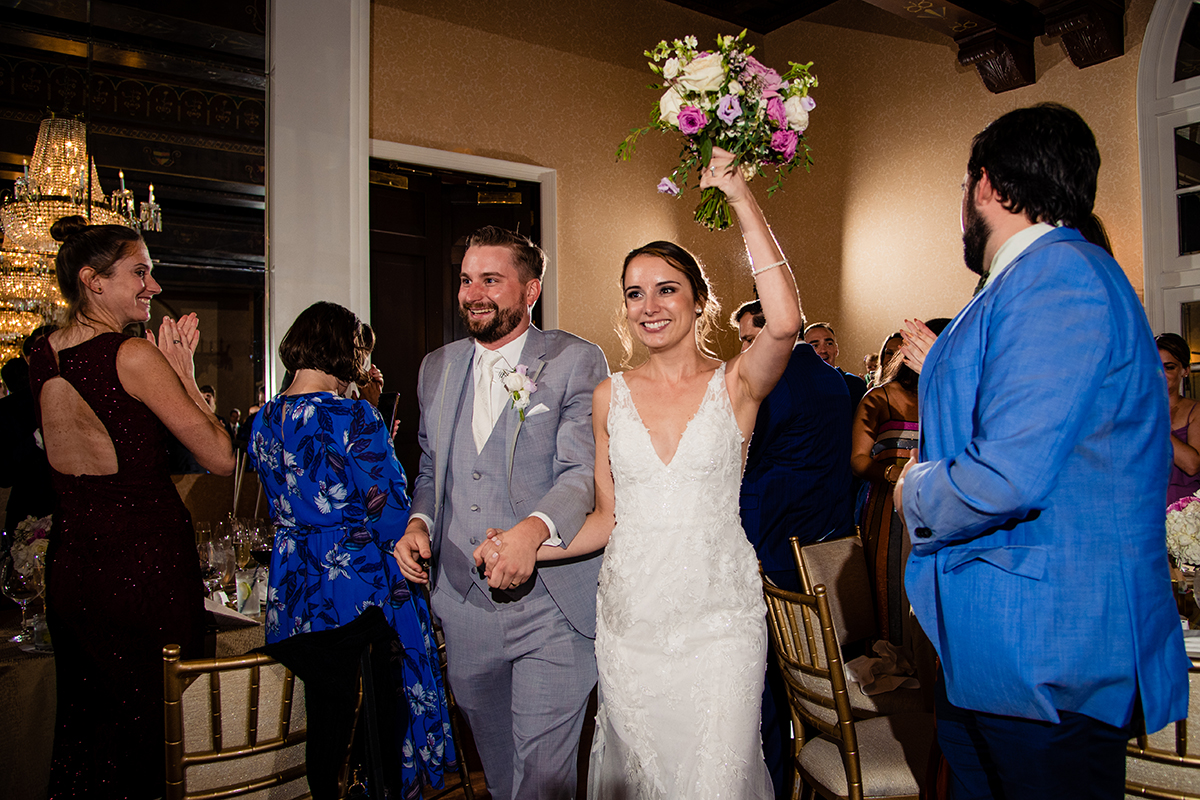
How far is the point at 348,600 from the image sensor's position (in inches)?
91.8

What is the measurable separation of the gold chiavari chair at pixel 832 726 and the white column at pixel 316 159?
3643mm

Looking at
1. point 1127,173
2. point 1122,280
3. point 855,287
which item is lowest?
point 1122,280

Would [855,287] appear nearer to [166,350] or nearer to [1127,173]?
[1127,173]

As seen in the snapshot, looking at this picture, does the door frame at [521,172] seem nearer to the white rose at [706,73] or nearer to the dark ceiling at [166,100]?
the dark ceiling at [166,100]

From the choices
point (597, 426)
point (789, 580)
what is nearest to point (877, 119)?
point (789, 580)

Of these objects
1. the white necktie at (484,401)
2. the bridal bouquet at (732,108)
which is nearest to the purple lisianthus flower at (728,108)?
the bridal bouquet at (732,108)

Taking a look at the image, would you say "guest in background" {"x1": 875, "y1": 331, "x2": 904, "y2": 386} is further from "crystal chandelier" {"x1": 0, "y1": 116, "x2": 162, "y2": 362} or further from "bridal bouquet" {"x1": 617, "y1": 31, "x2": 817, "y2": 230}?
"crystal chandelier" {"x1": 0, "y1": 116, "x2": 162, "y2": 362}

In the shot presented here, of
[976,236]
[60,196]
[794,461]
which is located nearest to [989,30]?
[794,461]

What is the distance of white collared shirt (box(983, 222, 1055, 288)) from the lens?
128cm

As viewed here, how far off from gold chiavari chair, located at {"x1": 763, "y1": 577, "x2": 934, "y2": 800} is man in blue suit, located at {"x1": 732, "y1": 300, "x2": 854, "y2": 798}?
0.83 m

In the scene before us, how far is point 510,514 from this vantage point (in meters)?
1.99

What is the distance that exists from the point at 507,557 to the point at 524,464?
35cm

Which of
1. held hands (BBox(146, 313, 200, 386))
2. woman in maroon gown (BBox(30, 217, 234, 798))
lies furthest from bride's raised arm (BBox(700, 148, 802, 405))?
held hands (BBox(146, 313, 200, 386))

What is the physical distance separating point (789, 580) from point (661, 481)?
1.37 metres
